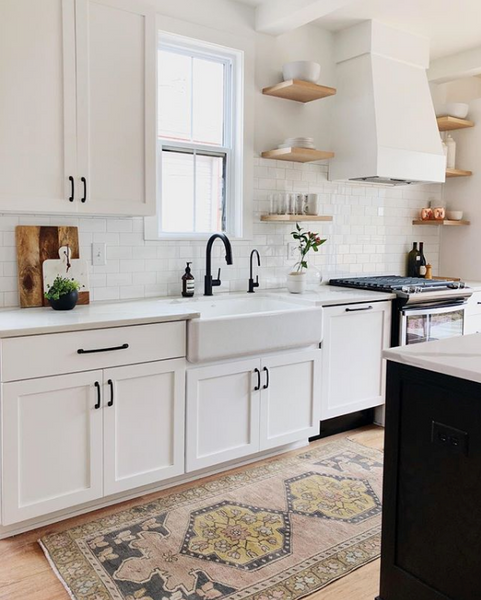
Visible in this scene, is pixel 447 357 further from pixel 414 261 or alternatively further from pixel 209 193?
pixel 414 261

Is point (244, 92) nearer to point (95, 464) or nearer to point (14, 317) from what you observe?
point (14, 317)

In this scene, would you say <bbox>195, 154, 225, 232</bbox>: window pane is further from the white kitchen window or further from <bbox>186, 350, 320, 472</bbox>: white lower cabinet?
<bbox>186, 350, 320, 472</bbox>: white lower cabinet

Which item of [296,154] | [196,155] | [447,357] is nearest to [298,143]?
[296,154]

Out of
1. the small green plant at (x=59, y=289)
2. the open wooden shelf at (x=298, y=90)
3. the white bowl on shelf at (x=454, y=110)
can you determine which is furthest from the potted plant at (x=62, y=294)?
the white bowl on shelf at (x=454, y=110)

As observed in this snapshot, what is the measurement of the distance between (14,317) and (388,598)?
1.90 meters

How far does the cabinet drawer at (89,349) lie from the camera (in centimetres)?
223

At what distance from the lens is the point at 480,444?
5.20 ft

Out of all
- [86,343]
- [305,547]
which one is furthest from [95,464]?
[305,547]

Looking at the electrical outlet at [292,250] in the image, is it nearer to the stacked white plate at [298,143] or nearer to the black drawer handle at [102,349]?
the stacked white plate at [298,143]

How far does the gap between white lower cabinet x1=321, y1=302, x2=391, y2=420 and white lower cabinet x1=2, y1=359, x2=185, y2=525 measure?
1.07 metres

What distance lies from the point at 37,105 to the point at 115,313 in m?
1.01

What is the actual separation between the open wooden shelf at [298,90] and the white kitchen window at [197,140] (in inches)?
9.7

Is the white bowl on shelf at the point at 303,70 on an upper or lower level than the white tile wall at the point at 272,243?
upper

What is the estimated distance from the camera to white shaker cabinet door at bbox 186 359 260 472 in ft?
9.06
